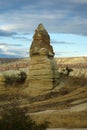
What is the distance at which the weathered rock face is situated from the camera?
5794 centimetres

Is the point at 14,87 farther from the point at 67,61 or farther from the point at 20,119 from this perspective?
the point at 67,61

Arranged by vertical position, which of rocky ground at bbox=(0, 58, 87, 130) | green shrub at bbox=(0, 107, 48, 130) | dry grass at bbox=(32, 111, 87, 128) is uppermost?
green shrub at bbox=(0, 107, 48, 130)

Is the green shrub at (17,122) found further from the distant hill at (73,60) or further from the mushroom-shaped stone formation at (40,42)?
the distant hill at (73,60)

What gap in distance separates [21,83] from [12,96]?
500 centimetres

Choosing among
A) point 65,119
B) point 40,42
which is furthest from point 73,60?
point 65,119

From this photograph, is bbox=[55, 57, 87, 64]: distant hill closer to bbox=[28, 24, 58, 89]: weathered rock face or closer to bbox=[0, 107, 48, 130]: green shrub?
bbox=[28, 24, 58, 89]: weathered rock face

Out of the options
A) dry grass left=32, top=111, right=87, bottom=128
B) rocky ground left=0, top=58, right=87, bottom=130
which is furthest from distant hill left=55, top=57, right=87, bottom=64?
dry grass left=32, top=111, right=87, bottom=128

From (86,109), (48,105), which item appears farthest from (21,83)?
(86,109)

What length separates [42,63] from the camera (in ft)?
191

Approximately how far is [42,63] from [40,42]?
258 cm

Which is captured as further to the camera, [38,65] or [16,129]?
[38,65]

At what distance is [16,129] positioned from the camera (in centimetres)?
1655

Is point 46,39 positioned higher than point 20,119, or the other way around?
point 20,119

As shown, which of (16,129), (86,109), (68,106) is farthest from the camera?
(68,106)
